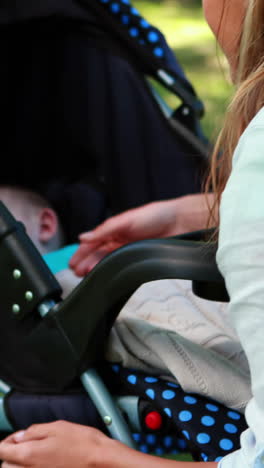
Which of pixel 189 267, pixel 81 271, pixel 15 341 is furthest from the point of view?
pixel 81 271

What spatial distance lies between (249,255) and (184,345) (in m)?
0.37

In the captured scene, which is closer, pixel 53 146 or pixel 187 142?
pixel 187 142

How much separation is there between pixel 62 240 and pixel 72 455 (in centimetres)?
98

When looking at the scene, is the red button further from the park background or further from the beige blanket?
the park background

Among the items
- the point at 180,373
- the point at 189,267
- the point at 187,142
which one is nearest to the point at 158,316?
the point at 180,373

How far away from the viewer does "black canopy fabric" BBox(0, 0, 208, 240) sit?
197cm

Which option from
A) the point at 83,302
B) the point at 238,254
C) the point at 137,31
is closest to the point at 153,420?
the point at 83,302

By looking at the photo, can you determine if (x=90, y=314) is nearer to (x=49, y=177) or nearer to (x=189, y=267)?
(x=189, y=267)

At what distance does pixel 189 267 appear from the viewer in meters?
1.04

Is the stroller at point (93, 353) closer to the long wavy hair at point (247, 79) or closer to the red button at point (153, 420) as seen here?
the red button at point (153, 420)

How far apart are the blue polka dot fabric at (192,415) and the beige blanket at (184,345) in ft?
0.05

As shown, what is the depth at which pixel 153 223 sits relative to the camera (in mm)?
1642

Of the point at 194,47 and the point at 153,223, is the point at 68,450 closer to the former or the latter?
the point at 153,223

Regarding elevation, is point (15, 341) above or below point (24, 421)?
above
